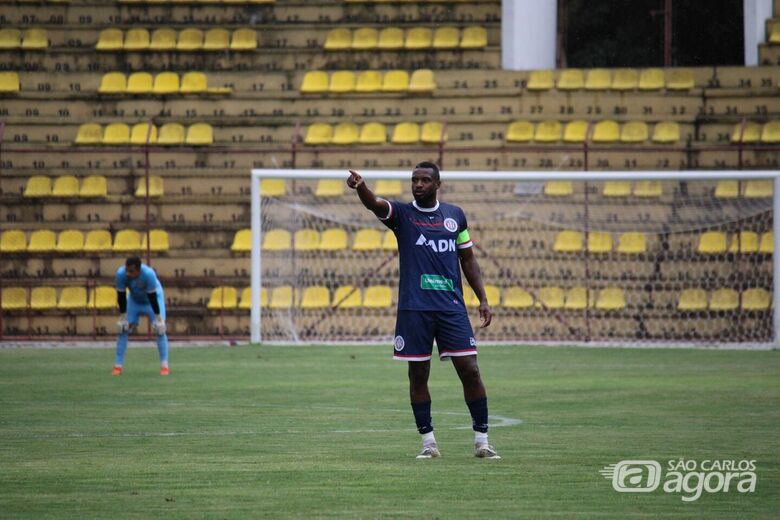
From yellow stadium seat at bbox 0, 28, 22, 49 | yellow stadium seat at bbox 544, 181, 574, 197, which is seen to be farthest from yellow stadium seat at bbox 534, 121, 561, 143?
yellow stadium seat at bbox 0, 28, 22, 49

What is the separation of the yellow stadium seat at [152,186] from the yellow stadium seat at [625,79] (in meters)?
9.80

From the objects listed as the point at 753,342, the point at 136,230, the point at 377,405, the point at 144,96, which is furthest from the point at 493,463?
the point at 144,96

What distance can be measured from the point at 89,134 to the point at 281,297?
22.0ft

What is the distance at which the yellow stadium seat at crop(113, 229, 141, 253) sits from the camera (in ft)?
96.9

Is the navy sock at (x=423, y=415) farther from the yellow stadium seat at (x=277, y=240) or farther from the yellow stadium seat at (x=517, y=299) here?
the yellow stadium seat at (x=277, y=240)

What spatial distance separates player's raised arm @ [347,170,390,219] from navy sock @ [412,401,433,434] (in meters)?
1.49

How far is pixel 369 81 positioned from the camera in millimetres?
31516

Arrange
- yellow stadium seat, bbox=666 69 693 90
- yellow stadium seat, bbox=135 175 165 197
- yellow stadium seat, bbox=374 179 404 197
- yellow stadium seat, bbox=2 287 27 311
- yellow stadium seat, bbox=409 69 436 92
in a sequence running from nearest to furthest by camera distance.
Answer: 1. yellow stadium seat, bbox=2 287 27 311
2. yellow stadium seat, bbox=374 179 404 197
3. yellow stadium seat, bbox=135 175 165 197
4. yellow stadium seat, bbox=666 69 693 90
5. yellow stadium seat, bbox=409 69 436 92

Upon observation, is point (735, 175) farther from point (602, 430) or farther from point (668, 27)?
point (602, 430)

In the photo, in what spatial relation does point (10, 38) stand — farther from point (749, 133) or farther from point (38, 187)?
point (749, 133)

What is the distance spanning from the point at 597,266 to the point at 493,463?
1711cm

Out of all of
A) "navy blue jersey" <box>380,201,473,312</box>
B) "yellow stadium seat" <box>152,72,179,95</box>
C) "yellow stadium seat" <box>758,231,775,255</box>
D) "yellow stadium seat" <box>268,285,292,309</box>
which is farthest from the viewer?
"yellow stadium seat" <box>152,72,179,95</box>

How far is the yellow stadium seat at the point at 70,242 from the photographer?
29609 mm

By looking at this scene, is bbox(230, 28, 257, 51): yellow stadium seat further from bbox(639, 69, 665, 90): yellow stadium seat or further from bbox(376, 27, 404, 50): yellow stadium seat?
bbox(639, 69, 665, 90): yellow stadium seat
